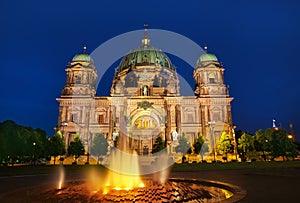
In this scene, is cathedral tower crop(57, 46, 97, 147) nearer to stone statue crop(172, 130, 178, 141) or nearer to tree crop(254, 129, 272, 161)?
stone statue crop(172, 130, 178, 141)

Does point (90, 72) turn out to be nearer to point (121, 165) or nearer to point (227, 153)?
point (227, 153)

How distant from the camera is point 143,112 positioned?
57.8 metres

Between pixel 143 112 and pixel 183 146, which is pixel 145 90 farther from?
pixel 183 146

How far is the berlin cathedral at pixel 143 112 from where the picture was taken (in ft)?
180

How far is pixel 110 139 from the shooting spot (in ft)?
177

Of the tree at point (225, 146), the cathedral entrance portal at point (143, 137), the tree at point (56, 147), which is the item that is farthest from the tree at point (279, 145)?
the tree at point (56, 147)

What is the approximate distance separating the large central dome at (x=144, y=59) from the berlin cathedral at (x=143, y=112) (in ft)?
33.8

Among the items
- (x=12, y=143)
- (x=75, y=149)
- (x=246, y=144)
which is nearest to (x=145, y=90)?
(x=75, y=149)

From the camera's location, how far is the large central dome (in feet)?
237

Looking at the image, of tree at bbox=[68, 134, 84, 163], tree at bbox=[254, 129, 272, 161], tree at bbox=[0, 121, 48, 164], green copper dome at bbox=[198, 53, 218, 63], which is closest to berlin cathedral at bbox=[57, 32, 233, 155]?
green copper dome at bbox=[198, 53, 218, 63]

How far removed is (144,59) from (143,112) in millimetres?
21514

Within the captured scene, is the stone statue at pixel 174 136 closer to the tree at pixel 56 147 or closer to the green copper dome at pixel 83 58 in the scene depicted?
the tree at pixel 56 147

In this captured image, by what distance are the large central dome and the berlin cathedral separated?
10.3 m

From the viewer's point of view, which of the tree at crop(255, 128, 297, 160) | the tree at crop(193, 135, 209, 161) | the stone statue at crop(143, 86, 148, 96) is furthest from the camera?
the stone statue at crop(143, 86, 148, 96)
